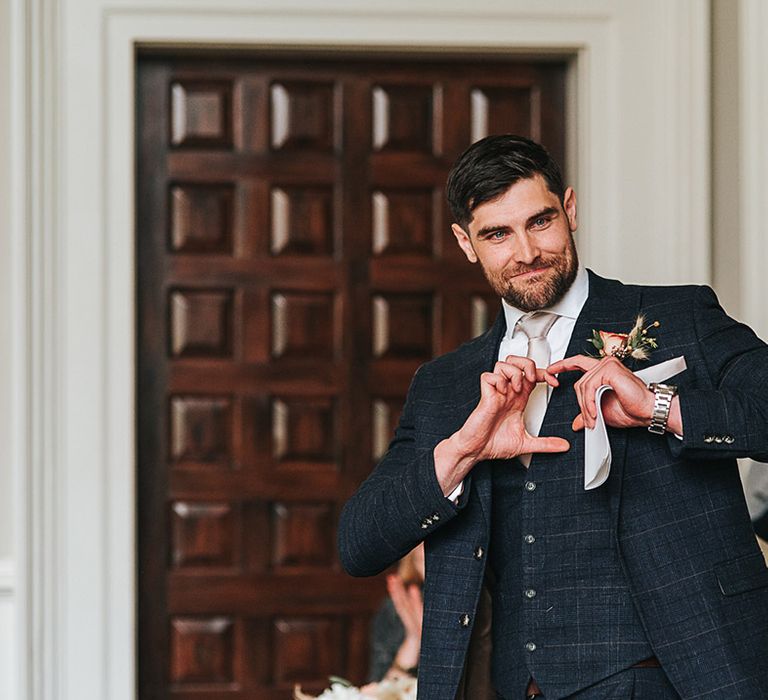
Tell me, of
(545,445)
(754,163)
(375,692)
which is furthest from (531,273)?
(754,163)

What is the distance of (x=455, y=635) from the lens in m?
1.98

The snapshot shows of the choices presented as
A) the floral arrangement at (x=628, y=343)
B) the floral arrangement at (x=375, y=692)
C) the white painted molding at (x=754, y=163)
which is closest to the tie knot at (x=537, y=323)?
the floral arrangement at (x=628, y=343)

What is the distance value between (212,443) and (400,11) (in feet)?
4.50

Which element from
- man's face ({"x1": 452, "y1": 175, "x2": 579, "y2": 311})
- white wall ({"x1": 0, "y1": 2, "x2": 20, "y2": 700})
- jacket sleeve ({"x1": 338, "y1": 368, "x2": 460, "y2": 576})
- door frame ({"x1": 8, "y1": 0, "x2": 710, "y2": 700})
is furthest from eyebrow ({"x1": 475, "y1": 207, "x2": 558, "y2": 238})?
white wall ({"x1": 0, "y1": 2, "x2": 20, "y2": 700})

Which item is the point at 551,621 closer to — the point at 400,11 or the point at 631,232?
the point at 631,232

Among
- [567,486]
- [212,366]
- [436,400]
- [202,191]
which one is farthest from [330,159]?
[567,486]

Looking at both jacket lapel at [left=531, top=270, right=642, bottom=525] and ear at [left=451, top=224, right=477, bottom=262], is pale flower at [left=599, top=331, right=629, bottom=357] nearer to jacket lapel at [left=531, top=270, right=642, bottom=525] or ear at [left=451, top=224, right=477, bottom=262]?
jacket lapel at [left=531, top=270, right=642, bottom=525]

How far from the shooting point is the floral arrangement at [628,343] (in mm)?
1903

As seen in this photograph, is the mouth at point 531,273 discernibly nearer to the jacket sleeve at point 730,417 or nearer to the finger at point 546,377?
the finger at point 546,377

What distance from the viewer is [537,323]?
2031 mm

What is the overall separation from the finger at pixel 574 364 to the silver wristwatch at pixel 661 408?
91mm

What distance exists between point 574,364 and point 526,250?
0.62 ft

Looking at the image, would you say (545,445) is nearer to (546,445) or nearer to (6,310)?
(546,445)

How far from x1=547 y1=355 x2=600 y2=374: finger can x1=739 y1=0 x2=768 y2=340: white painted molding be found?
4.67 feet
